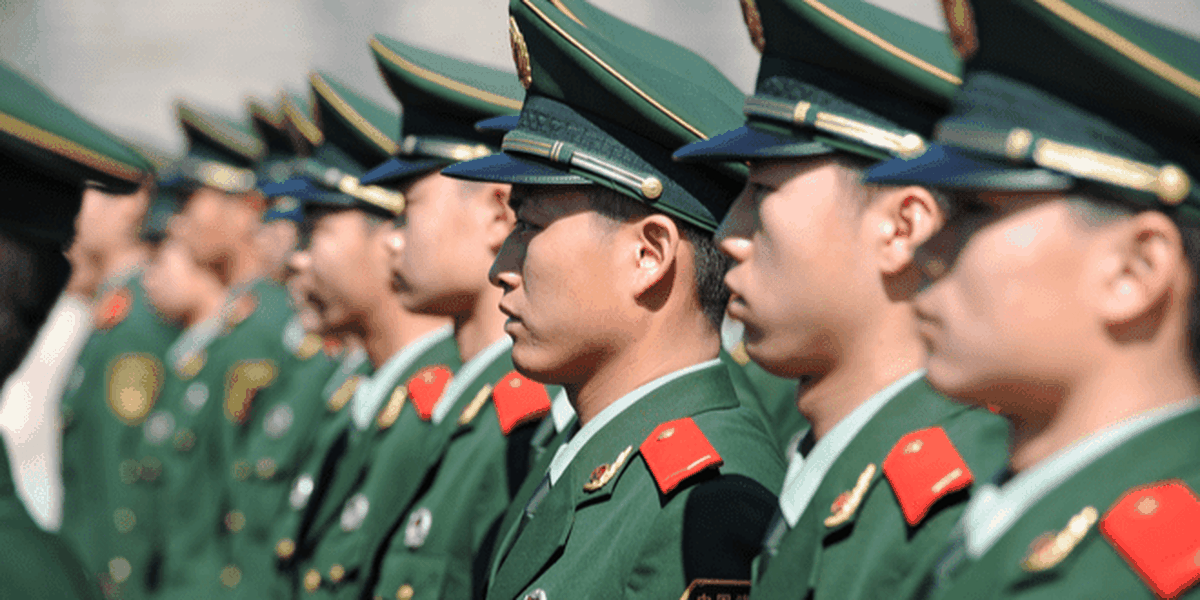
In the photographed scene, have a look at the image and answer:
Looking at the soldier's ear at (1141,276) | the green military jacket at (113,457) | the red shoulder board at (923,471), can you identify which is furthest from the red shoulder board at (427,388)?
the green military jacket at (113,457)

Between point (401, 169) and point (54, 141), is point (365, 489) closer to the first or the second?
point (401, 169)

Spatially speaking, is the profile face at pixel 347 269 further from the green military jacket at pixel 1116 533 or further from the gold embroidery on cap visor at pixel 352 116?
the green military jacket at pixel 1116 533

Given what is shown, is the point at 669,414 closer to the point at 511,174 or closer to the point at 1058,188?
the point at 511,174

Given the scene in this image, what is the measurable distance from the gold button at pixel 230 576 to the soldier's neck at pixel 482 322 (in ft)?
10.6

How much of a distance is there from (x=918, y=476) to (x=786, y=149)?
29.0 inches

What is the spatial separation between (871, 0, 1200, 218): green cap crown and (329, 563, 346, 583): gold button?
326 cm

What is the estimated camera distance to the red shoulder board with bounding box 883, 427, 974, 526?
240 cm

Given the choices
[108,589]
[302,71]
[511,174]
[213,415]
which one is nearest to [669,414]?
[511,174]

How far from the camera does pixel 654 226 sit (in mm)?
3211

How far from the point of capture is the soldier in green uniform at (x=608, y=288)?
10.1 ft

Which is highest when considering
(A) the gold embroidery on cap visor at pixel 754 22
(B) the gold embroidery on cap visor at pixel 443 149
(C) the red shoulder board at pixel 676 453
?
(A) the gold embroidery on cap visor at pixel 754 22

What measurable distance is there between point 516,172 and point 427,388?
1.91 m

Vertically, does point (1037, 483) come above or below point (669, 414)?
above

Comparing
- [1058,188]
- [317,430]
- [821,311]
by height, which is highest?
[1058,188]
